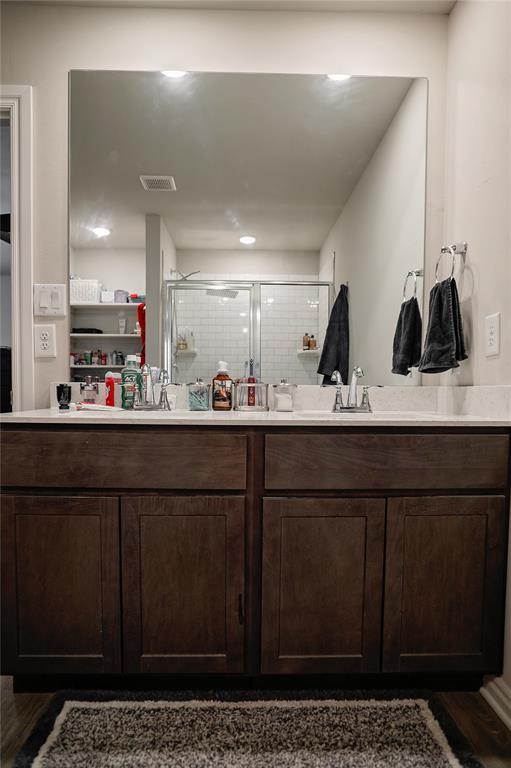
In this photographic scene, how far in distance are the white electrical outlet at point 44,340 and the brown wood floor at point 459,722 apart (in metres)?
1.13

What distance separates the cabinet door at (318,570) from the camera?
1325 millimetres

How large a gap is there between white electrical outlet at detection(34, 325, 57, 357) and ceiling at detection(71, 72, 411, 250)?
1.19 feet

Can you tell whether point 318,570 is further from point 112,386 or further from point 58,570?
point 112,386

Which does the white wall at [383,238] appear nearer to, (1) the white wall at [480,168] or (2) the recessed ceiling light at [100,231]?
(1) the white wall at [480,168]

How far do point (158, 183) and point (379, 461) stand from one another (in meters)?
1.38

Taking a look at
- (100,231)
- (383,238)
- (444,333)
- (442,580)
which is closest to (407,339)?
(444,333)

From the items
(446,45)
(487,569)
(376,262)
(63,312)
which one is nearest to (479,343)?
(376,262)

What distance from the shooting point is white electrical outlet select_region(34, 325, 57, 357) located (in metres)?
1.84

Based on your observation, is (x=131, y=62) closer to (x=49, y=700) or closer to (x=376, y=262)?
(x=376, y=262)

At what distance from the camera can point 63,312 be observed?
184 cm

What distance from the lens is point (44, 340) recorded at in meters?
1.84

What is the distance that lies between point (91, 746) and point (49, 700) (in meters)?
0.25

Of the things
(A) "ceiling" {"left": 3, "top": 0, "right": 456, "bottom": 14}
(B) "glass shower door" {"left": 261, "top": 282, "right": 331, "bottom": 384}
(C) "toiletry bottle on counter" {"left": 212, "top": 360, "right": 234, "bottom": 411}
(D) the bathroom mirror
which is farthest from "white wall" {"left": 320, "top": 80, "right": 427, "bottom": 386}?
(C) "toiletry bottle on counter" {"left": 212, "top": 360, "right": 234, "bottom": 411}

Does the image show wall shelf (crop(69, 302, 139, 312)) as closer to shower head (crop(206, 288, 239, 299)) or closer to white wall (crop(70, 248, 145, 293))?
white wall (crop(70, 248, 145, 293))
